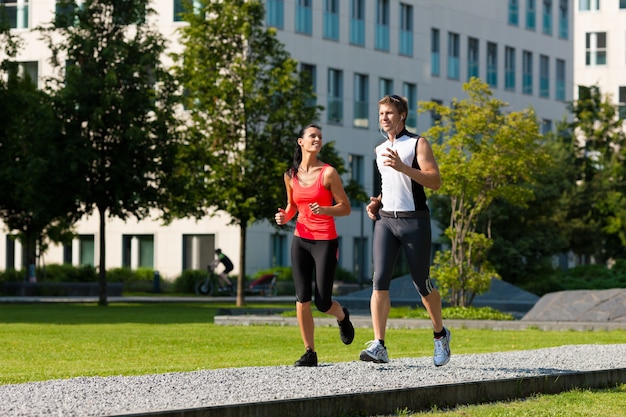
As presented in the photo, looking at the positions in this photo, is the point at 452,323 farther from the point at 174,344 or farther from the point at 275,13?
the point at 275,13

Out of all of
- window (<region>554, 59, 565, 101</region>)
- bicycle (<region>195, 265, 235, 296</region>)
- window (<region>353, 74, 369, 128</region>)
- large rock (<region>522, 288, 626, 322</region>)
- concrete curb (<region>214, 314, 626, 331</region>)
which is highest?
window (<region>554, 59, 565, 101</region>)

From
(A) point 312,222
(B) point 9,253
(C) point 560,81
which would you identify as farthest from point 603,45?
(A) point 312,222

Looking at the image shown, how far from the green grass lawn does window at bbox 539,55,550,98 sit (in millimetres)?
54097

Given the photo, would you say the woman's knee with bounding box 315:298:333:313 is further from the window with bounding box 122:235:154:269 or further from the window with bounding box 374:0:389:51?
the window with bounding box 374:0:389:51

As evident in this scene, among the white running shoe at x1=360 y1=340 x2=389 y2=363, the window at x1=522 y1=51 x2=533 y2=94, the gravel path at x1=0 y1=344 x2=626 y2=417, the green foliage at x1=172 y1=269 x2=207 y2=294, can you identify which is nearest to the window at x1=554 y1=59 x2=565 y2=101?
the window at x1=522 y1=51 x2=533 y2=94

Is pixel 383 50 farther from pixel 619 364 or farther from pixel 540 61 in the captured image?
pixel 619 364

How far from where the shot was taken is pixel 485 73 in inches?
3029

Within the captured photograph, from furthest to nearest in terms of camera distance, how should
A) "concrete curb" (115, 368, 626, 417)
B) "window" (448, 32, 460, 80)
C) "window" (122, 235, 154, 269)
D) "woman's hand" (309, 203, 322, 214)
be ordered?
"window" (448, 32, 460, 80)
"window" (122, 235, 154, 269)
"woman's hand" (309, 203, 322, 214)
"concrete curb" (115, 368, 626, 417)

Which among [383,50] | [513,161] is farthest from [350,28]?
[513,161]

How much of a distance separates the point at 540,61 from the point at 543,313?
5641 centimetres

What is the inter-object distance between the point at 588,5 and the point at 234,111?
2424 inches

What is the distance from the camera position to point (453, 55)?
75.2 meters

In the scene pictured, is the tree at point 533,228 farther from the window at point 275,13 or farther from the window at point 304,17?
the window at point 304,17

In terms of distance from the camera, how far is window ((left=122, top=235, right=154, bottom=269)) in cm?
6512
